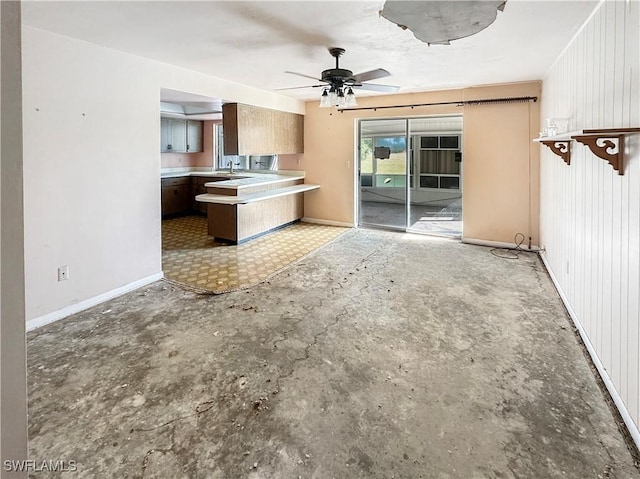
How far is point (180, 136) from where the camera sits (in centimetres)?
804

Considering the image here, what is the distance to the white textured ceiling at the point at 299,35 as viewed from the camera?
2.62m

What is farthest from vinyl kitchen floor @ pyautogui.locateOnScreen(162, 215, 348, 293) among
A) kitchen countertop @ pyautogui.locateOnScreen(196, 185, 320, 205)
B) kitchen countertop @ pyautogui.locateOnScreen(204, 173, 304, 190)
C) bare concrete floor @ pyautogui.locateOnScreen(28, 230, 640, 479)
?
kitchen countertop @ pyautogui.locateOnScreen(204, 173, 304, 190)

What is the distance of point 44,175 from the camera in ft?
10.1

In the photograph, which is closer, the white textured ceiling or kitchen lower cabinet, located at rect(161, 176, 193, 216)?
the white textured ceiling

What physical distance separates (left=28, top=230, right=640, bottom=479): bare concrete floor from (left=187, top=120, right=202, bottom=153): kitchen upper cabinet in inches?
212

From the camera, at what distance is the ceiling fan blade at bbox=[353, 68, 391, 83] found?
343 centimetres

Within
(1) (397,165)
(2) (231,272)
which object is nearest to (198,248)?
(2) (231,272)

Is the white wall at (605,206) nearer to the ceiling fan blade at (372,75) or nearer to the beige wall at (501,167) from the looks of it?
the ceiling fan blade at (372,75)

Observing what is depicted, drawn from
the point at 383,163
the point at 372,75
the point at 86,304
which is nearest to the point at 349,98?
the point at 372,75

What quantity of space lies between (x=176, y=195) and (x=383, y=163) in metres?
4.34

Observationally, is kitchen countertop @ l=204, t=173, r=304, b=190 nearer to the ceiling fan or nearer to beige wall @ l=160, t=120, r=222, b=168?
beige wall @ l=160, t=120, r=222, b=168

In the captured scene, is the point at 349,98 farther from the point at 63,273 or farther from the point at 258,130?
the point at 63,273

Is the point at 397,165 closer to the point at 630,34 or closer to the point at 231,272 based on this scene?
the point at 231,272

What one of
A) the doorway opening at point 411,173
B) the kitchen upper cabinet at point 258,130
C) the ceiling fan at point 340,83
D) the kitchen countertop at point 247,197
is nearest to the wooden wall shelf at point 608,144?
the ceiling fan at point 340,83
